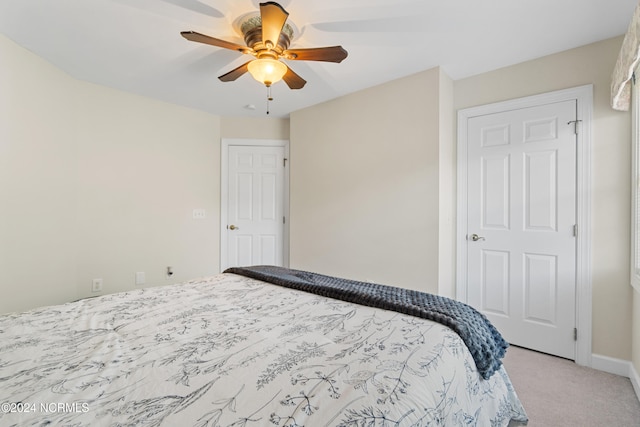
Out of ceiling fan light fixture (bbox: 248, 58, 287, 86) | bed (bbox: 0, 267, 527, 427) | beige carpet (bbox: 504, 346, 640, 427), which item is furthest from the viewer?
ceiling fan light fixture (bbox: 248, 58, 287, 86)

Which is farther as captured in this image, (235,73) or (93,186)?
(93,186)

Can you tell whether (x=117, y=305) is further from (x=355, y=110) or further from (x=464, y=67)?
(x=464, y=67)

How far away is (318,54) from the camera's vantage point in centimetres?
193

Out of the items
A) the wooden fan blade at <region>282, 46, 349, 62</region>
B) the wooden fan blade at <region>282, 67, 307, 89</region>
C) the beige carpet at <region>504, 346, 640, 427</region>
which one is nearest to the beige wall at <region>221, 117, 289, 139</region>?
the wooden fan blade at <region>282, 67, 307, 89</region>

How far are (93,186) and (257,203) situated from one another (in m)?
1.78

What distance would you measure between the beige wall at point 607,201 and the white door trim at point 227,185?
2.99 m

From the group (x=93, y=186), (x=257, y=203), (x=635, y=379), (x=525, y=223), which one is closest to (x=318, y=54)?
(x=525, y=223)

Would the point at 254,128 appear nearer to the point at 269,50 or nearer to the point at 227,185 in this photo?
the point at 227,185

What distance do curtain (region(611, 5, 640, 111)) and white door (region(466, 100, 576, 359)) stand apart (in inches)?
11.2

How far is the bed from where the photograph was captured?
708 millimetres

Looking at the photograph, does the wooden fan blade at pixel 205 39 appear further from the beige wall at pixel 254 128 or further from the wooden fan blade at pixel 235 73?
the beige wall at pixel 254 128

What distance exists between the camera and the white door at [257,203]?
4.05 meters

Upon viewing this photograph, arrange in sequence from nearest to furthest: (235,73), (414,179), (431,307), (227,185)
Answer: (431,307) < (235,73) < (414,179) < (227,185)

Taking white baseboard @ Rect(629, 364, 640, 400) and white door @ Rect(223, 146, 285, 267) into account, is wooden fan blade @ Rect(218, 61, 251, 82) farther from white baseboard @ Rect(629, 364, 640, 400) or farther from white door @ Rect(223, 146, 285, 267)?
white baseboard @ Rect(629, 364, 640, 400)
